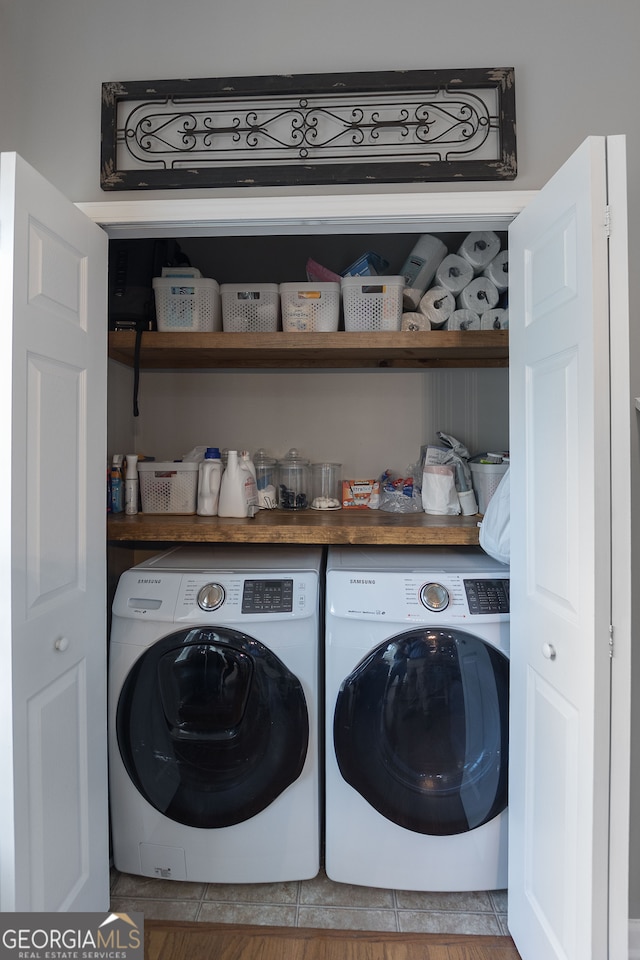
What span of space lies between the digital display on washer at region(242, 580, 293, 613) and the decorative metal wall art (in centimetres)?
115

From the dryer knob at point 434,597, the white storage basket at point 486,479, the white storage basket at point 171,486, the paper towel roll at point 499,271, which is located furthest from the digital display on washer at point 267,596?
the paper towel roll at point 499,271

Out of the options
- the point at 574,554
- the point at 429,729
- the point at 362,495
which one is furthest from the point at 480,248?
the point at 429,729

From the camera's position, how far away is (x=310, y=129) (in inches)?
61.0

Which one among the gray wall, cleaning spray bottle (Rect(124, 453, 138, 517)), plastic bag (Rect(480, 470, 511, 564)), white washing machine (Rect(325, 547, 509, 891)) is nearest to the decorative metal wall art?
the gray wall

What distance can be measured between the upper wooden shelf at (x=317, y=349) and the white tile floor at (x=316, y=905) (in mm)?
1746

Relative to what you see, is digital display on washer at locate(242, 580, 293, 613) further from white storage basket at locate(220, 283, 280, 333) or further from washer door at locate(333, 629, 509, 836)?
white storage basket at locate(220, 283, 280, 333)

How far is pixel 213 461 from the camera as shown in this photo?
216 cm

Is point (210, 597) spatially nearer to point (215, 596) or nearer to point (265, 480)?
point (215, 596)

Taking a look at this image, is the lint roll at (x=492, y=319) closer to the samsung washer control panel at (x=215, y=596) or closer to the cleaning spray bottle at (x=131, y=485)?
the samsung washer control panel at (x=215, y=596)

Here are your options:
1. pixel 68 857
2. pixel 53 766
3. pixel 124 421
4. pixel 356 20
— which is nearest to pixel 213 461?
pixel 124 421

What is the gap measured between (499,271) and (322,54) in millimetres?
922

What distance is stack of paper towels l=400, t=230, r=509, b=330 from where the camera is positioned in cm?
208

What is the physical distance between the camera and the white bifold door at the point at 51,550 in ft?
3.83

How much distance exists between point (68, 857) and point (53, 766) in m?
0.25
